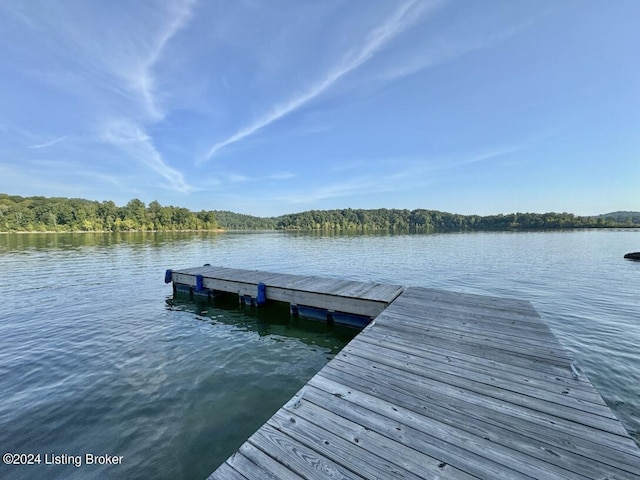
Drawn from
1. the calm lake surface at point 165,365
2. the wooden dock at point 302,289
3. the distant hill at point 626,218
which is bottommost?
the calm lake surface at point 165,365

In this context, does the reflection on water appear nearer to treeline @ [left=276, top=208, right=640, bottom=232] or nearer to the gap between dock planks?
the gap between dock planks

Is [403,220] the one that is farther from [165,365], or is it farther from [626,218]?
[165,365]

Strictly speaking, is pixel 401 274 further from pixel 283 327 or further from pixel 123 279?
pixel 123 279

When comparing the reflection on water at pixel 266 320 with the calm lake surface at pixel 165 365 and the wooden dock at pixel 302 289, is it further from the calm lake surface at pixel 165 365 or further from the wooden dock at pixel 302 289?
the wooden dock at pixel 302 289

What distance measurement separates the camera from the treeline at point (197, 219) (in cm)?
8556

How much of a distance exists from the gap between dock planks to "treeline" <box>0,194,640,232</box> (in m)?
86.9

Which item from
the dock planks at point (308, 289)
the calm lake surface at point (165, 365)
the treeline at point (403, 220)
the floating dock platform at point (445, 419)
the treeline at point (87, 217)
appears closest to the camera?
the floating dock platform at point (445, 419)

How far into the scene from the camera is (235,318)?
8680mm

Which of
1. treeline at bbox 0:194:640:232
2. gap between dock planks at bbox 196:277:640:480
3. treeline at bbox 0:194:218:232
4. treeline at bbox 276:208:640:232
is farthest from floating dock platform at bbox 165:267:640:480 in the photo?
treeline at bbox 0:194:218:232

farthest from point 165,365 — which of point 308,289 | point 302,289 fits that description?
point 308,289

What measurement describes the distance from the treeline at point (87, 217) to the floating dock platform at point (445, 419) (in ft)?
369

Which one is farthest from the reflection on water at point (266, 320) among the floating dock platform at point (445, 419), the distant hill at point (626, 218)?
the distant hill at point (626, 218)

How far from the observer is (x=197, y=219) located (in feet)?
373

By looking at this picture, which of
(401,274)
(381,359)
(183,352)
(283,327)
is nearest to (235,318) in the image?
(283,327)
